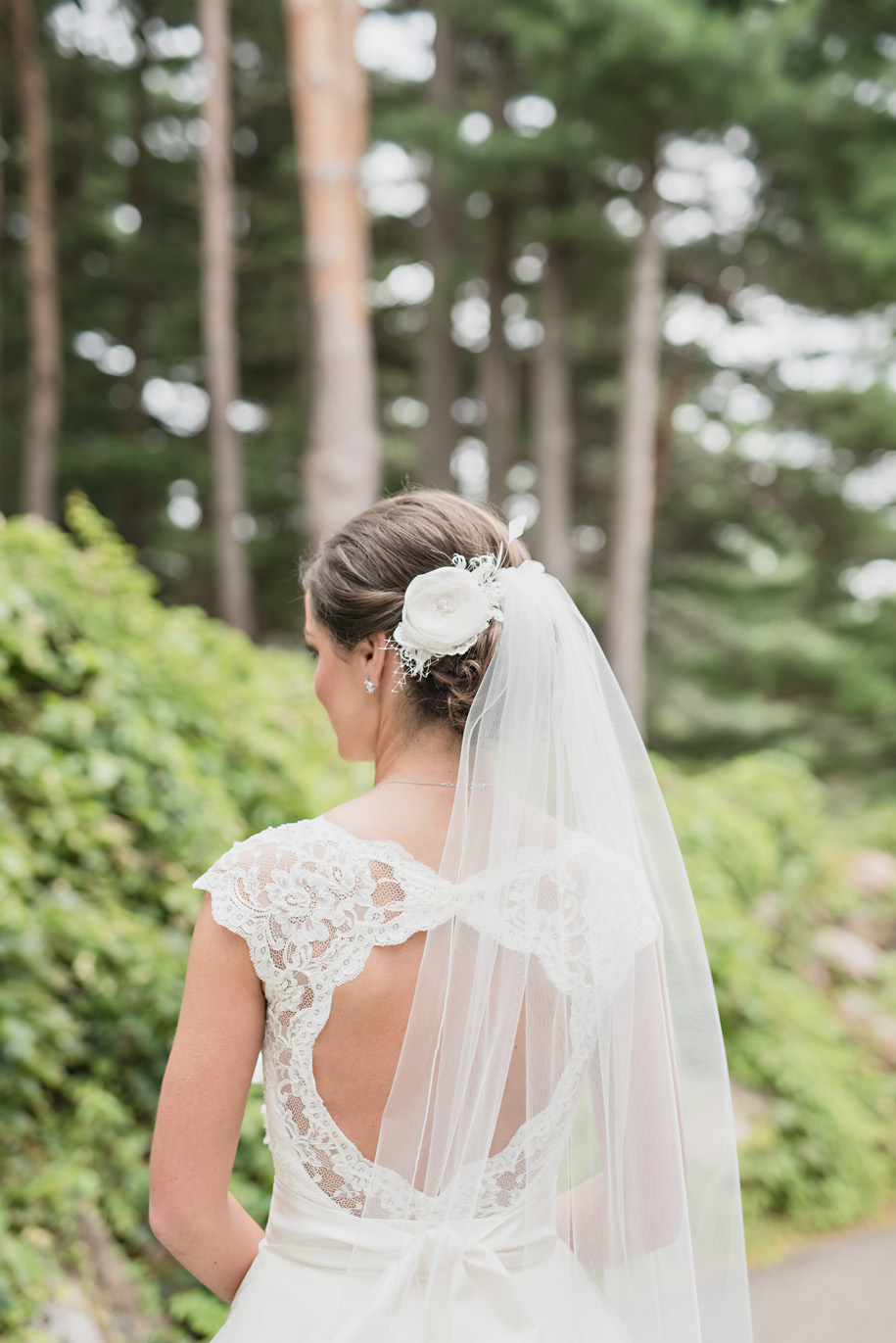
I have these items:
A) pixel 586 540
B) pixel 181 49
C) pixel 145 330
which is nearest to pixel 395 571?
pixel 586 540

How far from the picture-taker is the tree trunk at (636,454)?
928 cm

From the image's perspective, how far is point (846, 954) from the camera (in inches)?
266

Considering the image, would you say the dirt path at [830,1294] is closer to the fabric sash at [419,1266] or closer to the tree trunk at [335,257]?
the fabric sash at [419,1266]

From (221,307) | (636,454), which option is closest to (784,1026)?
(636,454)

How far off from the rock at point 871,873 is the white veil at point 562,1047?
6749 millimetres

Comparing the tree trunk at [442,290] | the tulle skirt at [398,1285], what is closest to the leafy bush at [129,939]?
the tulle skirt at [398,1285]

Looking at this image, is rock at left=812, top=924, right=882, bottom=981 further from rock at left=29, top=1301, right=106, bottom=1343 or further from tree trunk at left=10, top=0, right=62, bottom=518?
tree trunk at left=10, top=0, right=62, bottom=518

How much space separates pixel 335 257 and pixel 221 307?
3120mm

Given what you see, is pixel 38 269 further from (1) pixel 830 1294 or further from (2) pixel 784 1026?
(1) pixel 830 1294

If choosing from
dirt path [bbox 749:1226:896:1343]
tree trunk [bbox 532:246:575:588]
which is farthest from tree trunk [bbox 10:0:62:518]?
dirt path [bbox 749:1226:896:1343]

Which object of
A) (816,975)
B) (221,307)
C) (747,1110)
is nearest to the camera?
(747,1110)

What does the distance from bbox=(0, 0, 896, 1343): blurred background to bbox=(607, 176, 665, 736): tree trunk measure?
0.04 m

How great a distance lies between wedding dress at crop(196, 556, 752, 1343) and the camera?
1440 mm

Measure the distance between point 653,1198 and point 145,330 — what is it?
52.3 feet
